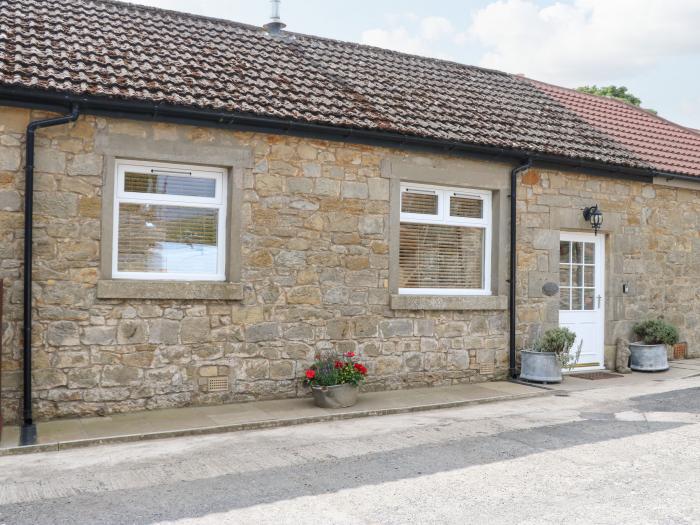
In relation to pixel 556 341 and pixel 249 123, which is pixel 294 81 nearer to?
pixel 249 123

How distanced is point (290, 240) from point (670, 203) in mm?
7389

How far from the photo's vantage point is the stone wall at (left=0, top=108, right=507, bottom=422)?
7.48 metres

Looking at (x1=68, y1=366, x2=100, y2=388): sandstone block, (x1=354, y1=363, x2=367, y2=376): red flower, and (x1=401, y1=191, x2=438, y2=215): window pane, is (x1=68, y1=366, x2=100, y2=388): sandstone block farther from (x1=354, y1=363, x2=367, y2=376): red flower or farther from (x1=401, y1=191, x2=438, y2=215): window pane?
(x1=401, y1=191, x2=438, y2=215): window pane

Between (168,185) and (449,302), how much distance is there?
4.12m

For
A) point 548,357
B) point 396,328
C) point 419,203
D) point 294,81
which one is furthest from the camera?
point 548,357

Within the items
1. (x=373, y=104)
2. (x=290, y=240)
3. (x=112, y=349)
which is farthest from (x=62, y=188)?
(x=373, y=104)

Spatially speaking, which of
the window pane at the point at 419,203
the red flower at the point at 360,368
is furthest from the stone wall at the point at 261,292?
the red flower at the point at 360,368

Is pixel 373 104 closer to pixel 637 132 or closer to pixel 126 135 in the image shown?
pixel 126 135

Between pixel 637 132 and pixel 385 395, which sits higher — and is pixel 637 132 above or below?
above

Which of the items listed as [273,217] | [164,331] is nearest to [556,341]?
[273,217]

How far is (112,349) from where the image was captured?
307 inches

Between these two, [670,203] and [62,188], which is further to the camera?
[670,203]

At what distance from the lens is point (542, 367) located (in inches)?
401

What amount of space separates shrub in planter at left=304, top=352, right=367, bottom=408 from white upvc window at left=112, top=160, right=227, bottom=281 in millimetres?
1627
